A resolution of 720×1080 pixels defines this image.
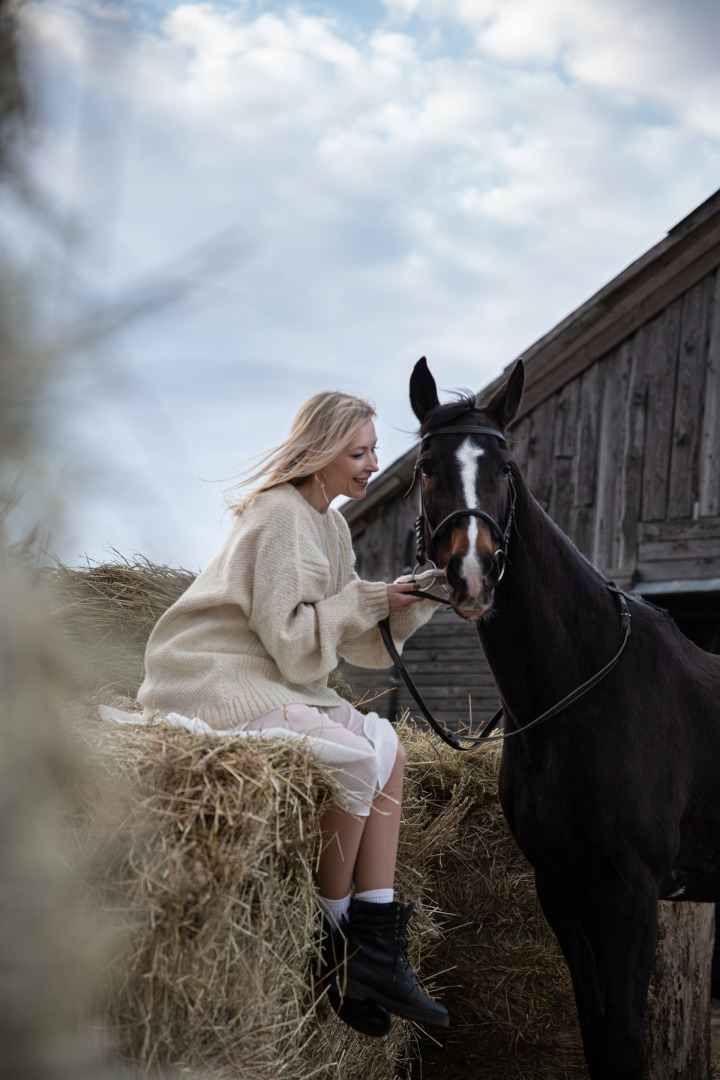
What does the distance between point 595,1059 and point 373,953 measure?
0.99 meters

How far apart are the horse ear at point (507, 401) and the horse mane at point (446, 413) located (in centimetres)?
8

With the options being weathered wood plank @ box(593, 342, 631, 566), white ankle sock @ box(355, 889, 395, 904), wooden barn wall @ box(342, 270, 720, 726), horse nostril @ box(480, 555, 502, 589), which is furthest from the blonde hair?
weathered wood plank @ box(593, 342, 631, 566)

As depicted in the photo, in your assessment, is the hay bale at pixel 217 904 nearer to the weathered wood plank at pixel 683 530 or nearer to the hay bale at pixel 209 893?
the hay bale at pixel 209 893

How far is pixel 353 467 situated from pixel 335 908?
1226mm

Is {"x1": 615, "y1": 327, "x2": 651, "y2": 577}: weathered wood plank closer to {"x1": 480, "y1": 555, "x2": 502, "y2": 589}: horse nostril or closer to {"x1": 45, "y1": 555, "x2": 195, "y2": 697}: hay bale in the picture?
{"x1": 45, "y1": 555, "x2": 195, "y2": 697}: hay bale

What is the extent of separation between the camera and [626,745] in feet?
8.52

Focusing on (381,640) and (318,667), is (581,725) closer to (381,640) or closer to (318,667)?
(381,640)

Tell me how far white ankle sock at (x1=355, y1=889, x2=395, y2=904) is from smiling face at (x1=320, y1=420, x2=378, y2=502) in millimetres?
1117

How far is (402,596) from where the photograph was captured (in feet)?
8.18

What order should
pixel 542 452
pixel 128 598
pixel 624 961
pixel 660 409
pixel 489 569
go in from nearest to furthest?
pixel 489 569
pixel 624 961
pixel 128 598
pixel 660 409
pixel 542 452

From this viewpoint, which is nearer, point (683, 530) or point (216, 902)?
point (216, 902)

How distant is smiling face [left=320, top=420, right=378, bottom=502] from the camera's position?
8.36 feet

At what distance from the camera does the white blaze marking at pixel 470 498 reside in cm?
223

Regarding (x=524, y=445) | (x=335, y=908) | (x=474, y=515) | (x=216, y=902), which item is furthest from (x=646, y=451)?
(x=216, y=902)
